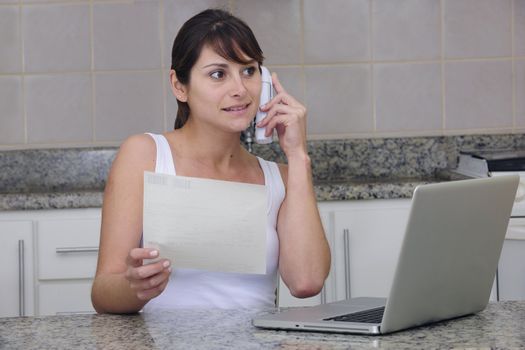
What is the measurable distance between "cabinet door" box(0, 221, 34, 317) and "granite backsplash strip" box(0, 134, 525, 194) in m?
0.40

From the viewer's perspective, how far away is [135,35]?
301 cm

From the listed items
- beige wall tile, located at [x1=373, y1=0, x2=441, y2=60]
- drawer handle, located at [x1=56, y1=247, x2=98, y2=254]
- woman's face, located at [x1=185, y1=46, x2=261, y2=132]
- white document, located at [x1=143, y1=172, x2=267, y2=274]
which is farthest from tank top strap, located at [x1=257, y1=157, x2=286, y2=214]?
beige wall tile, located at [x1=373, y1=0, x2=441, y2=60]

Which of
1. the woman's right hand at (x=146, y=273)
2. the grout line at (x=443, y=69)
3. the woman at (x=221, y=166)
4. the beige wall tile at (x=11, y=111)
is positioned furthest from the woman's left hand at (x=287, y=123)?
the beige wall tile at (x=11, y=111)

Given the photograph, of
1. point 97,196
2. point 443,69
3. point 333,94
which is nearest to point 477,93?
point 443,69

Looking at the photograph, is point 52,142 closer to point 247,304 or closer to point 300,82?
point 300,82

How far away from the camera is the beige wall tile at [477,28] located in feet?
9.93

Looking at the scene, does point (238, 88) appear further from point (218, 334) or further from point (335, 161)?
point (335, 161)

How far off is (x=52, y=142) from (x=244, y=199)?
1.73 meters

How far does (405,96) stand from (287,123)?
1330mm

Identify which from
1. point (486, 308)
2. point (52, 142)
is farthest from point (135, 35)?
point (486, 308)

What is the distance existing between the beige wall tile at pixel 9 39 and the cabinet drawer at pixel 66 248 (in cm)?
70

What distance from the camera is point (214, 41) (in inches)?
68.3

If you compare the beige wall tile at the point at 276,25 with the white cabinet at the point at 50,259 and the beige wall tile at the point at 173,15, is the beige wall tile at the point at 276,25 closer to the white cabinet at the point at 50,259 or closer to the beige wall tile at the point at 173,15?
the beige wall tile at the point at 173,15

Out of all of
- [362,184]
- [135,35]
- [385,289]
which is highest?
[135,35]
